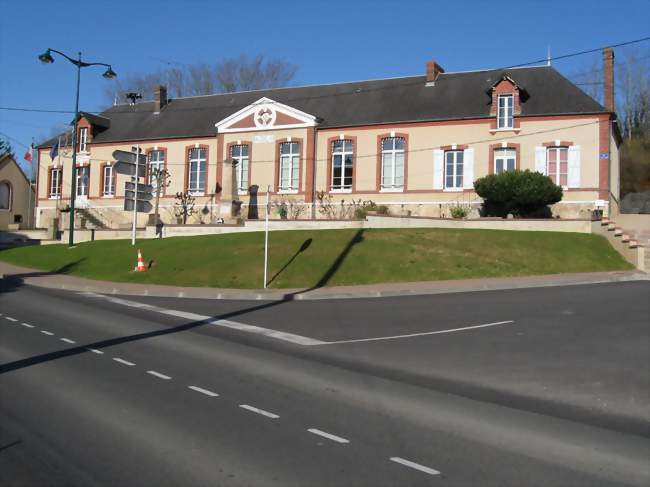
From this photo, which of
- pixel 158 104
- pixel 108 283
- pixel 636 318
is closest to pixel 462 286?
pixel 636 318

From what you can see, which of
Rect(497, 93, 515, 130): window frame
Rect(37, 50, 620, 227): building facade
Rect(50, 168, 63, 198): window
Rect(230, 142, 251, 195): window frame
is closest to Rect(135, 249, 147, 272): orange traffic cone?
Rect(37, 50, 620, 227): building facade

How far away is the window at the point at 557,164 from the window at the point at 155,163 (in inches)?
931

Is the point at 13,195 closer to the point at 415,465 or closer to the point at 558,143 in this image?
the point at 558,143

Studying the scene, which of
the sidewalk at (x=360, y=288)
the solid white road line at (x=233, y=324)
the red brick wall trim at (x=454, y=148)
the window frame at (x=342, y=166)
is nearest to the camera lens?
the solid white road line at (x=233, y=324)

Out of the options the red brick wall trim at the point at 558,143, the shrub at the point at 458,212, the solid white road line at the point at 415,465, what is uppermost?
the red brick wall trim at the point at 558,143

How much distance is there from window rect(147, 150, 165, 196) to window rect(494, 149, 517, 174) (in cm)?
2101

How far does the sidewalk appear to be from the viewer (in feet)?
63.5

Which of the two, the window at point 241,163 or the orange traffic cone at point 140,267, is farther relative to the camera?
the window at point 241,163

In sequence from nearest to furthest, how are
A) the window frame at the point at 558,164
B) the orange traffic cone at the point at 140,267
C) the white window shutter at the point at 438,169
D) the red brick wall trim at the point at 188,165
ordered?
1. the orange traffic cone at the point at 140,267
2. the window frame at the point at 558,164
3. the white window shutter at the point at 438,169
4. the red brick wall trim at the point at 188,165

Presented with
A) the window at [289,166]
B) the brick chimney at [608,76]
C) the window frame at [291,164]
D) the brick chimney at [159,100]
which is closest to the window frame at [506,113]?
the brick chimney at [608,76]

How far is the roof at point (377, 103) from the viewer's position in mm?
34125

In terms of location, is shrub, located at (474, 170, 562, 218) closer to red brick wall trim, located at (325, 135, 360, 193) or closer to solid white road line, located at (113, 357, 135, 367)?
red brick wall trim, located at (325, 135, 360, 193)

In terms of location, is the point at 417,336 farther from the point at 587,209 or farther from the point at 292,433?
the point at 587,209

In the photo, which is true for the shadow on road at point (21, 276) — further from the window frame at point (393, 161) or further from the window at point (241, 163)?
the window frame at point (393, 161)
